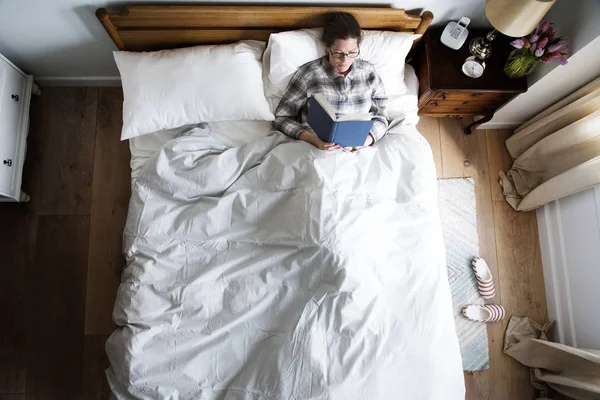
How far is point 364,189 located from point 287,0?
0.80m

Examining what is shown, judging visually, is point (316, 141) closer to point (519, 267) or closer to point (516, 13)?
point (516, 13)

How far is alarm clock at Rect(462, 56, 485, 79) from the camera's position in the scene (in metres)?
1.69

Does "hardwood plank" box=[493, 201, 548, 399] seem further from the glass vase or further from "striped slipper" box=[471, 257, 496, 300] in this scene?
the glass vase

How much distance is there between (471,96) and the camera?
1.79 m

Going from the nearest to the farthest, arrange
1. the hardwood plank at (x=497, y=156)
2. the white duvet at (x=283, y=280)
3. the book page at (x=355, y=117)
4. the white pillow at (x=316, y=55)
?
the white duvet at (x=283, y=280), the book page at (x=355, y=117), the white pillow at (x=316, y=55), the hardwood plank at (x=497, y=156)

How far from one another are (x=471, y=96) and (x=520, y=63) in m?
0.22

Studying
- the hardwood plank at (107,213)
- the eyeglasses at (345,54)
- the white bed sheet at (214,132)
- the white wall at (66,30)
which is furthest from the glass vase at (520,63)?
the hardwood plank at (107,213)

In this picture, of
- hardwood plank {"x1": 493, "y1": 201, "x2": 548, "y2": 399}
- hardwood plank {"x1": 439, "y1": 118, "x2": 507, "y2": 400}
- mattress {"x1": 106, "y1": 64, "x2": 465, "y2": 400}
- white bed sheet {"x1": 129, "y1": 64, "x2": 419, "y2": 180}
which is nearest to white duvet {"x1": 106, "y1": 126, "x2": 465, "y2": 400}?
mattress {"x1": 106, "y1": 64, "x2": 465, "y2": 400}

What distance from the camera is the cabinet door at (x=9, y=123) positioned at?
164 cm

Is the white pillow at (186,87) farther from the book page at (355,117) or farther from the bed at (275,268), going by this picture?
the book page at (355,117)

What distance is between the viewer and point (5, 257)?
1.80 meters

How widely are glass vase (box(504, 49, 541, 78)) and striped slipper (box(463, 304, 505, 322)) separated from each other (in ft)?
3.44

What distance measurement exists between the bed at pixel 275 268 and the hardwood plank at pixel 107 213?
0.37 m

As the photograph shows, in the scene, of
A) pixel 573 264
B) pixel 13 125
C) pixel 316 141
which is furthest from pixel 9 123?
pixel 573 264
